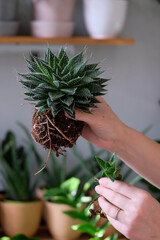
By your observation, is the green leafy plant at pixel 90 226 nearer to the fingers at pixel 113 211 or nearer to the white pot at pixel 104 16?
the fingers at pixel 113 211

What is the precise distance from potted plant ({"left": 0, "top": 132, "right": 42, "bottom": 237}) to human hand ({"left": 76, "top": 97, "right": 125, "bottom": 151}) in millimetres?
835

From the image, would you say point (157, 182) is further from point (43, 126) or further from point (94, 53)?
point (94, 53)

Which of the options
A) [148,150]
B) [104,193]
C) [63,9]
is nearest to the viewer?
[104,193]

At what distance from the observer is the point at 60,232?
1.84m

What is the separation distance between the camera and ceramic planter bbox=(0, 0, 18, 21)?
173 centimetres

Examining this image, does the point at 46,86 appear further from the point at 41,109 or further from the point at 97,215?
the point at 97,215

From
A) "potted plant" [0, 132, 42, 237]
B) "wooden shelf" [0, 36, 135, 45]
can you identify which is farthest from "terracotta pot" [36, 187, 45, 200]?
"wooden shelf" [0, 36, 135, 45]

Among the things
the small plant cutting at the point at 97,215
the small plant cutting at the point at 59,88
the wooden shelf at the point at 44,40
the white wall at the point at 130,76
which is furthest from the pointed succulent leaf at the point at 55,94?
the white wall at the point at 130,76

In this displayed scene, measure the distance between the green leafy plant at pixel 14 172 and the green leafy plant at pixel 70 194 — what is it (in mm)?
98

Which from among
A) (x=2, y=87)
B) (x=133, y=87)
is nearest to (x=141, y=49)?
(x=133, y=87)

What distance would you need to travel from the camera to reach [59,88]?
822 mm

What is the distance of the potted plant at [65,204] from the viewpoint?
182cm

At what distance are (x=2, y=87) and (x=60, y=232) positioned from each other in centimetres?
70

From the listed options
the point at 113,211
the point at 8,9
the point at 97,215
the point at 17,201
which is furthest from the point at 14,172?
the point at 113,211
